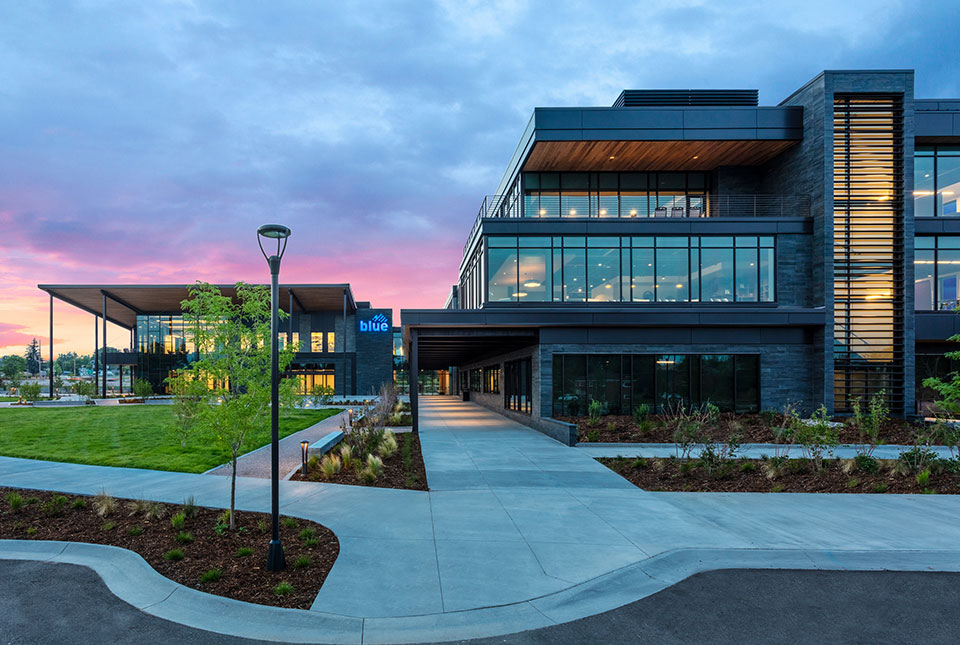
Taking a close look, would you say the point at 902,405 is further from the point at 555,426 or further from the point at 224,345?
the point at 224,345

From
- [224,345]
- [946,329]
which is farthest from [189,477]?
[946,329]

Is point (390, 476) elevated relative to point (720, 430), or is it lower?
elevated

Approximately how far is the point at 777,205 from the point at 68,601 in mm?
30745

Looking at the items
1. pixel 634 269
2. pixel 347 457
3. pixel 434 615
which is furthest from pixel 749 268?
pixel 434 615

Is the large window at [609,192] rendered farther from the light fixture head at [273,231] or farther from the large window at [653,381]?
the light fixture head at [273,231]

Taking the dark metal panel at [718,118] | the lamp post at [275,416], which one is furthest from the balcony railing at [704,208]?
the lamp post at [275,416]

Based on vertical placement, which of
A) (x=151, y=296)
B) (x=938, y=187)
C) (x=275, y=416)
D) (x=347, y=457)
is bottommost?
(x=347, y=457)

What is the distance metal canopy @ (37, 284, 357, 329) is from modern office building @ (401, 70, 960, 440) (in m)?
27.3

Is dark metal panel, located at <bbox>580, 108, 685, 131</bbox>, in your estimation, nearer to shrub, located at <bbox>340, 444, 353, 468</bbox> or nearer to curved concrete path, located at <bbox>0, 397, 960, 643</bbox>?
curved concrete path, located at <bbox>0, 397, 960, 643</bbox>

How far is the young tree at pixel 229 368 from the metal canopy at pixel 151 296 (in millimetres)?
39790

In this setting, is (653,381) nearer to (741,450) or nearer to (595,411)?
(595,411)

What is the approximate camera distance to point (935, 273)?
26188 mm

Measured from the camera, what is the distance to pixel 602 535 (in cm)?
871

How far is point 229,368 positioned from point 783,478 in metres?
13.2
